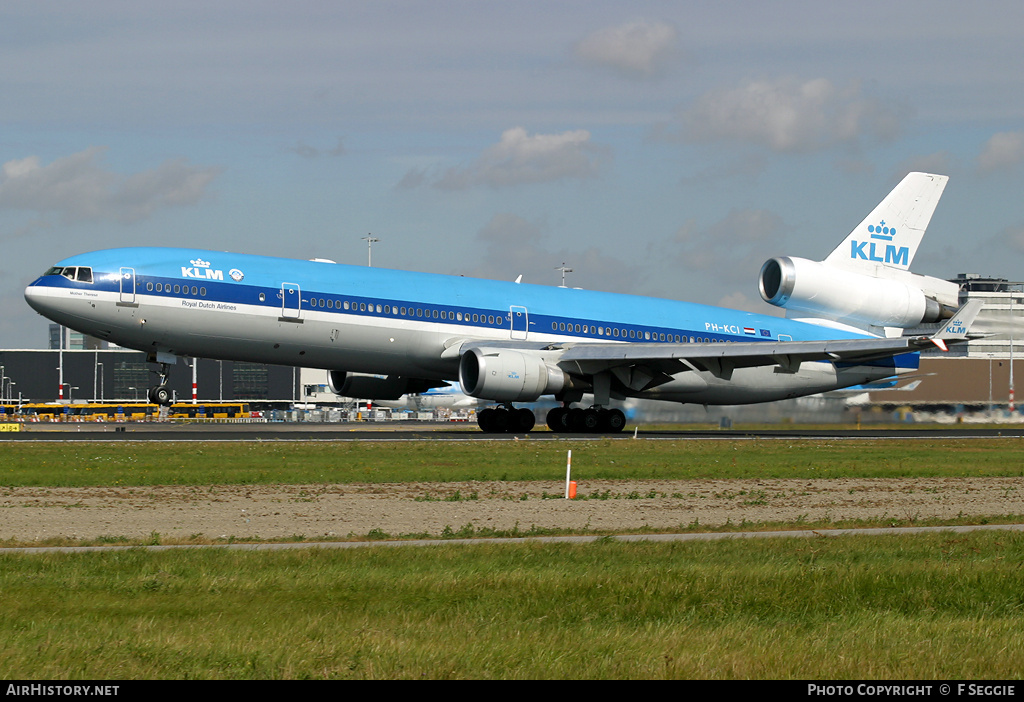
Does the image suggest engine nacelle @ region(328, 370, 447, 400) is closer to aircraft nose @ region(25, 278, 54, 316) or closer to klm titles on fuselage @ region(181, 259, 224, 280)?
klm titles on fuselage @ region(181, 259, 224, 280)

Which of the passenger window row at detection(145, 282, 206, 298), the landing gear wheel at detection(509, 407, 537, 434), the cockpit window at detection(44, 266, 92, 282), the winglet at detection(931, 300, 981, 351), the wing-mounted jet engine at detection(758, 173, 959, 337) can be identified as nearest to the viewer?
the cockpit window at detection(44, 266, 92, 282)

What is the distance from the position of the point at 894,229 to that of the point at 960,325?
972cm

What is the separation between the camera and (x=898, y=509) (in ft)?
58.2

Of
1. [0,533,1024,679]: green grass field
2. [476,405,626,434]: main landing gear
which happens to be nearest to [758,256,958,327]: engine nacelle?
[476,405,626,434]: main landing gear

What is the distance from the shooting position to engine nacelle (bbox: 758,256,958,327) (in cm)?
4519

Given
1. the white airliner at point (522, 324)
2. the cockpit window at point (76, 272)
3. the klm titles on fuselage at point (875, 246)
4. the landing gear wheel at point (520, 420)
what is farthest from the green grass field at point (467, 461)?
the klm titles on fuselage at point (875, 246)

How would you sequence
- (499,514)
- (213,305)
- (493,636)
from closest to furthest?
(493,636), (499,514), (213,305)

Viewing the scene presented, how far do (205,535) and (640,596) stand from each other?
20.7 ft

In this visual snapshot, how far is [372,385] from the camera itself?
4194cm

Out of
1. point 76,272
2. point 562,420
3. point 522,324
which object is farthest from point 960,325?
point 76,272

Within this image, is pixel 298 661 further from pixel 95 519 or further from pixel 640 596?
pixel 95 519

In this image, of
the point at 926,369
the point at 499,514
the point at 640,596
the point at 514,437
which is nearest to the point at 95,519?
the point at 499,514

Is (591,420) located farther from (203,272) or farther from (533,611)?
(533,611)

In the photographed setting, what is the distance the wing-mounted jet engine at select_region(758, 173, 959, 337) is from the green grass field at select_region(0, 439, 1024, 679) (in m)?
32.3
